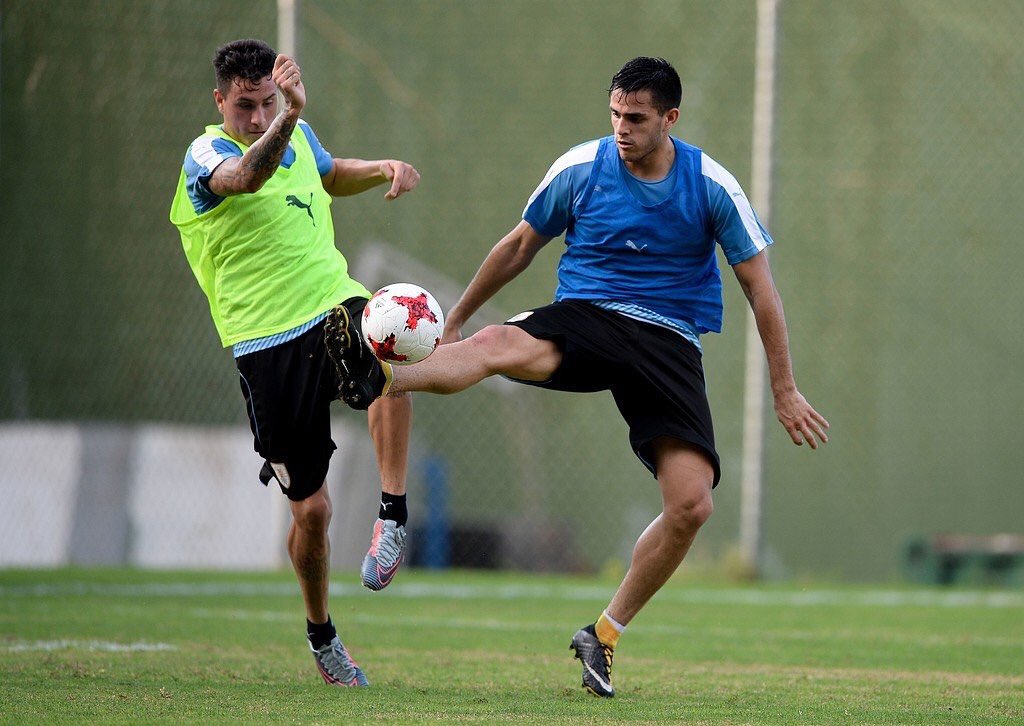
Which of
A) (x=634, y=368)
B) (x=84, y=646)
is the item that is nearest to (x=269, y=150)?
(x=634, y=368)

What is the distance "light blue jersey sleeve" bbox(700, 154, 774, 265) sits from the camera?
198 inches

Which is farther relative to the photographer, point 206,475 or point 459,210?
point 459,210

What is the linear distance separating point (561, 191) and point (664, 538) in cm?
128

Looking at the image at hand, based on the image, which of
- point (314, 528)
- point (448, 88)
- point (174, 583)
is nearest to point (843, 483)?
point (448, 88)

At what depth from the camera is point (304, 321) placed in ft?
16.7

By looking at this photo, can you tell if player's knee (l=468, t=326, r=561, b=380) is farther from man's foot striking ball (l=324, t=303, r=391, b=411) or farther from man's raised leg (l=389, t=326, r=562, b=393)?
man's foot striking ball (l=324, t=303, r=391, b=411)

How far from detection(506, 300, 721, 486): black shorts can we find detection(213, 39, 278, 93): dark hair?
1.23m

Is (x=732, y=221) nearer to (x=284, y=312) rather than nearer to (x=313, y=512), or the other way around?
(x=284, y=312)

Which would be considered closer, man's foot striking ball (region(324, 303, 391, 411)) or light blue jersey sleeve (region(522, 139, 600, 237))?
man's foot striking ball (region(324, 303, 391, 411))

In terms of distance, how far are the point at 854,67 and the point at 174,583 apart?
6.96 meters

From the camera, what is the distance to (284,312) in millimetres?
5086

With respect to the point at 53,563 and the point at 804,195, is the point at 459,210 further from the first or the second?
the point at 53,563

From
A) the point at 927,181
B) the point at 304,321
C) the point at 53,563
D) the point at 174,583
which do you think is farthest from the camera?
the point at 927,181

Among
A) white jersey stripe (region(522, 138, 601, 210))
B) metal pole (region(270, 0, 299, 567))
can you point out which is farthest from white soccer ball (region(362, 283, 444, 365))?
metal pole (region(270, 0, 299, 567))
